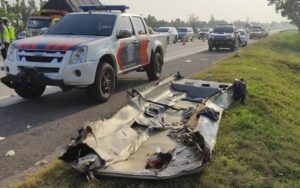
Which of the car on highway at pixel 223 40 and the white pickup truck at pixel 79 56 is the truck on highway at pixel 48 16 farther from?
the white pickup truck at pixel 79 56

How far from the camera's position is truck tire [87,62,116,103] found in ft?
27.3

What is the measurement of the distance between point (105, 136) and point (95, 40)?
11.7 feet

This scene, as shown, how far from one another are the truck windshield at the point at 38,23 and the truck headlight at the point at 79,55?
1754 cm

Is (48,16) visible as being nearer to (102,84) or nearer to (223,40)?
(223,40)

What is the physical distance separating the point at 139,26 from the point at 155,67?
1.39 metres

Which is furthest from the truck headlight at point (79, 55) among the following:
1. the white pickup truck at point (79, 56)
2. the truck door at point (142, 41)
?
the truck door at point (142, 41)

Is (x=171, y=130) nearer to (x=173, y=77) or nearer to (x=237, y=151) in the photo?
(x=237, y=151)

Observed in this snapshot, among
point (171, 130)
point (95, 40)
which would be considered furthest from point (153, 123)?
point (95, 40)

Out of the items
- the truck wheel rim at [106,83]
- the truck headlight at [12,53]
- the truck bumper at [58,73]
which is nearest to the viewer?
the truck bumper at [58,73]

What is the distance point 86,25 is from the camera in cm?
940

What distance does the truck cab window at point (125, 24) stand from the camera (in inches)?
378

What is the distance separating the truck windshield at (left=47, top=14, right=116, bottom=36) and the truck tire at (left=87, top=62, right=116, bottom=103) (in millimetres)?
934

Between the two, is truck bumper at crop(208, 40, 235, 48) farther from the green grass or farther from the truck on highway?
the green grass

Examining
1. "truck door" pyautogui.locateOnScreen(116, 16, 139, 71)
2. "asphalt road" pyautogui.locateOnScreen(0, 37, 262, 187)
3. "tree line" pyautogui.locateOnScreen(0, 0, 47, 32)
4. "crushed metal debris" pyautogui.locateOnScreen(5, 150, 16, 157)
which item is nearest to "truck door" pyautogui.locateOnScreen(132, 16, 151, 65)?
"truck door" pyautogui.locateOnScreen(116, 16, 139, 71)
